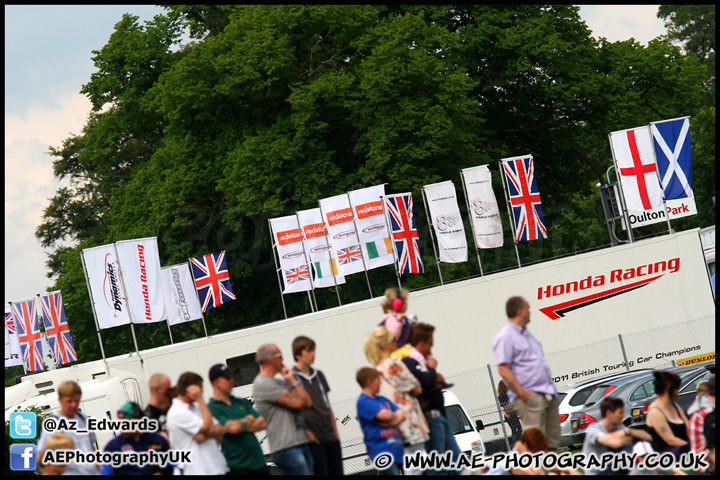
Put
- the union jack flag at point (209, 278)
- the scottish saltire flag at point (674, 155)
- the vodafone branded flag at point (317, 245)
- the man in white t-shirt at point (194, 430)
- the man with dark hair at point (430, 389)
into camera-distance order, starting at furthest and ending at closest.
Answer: the union jack flag at point (209, 278) < the vodafone branded flag at point (317, 245) < the scottish saltire flag at point (674, 155) < the man with dark hair at point (430, 389) < the man in white t-shirt at point (194, 430)

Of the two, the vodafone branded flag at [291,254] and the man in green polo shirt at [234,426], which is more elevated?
the vodafone branded flag at [291,254]

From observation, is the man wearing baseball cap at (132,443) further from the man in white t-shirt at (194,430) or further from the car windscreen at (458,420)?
the car windscreen at (458,420)

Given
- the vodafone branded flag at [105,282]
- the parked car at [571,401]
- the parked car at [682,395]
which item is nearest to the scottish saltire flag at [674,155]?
the parked car at [571,401]

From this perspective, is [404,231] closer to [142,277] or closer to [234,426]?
[142,277]

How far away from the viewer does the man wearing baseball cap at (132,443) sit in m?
8.25

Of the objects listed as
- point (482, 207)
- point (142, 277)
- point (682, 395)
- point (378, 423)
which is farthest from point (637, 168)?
point (378, 423)

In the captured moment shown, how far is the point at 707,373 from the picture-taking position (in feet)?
51.5

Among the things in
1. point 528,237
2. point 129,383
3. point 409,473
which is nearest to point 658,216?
point 528,237

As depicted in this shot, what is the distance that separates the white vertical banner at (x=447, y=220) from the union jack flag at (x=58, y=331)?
13.5 metres

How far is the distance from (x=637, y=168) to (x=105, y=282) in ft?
46.6

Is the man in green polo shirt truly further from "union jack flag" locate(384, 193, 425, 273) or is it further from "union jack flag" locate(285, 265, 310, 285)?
"union jack flag" locate(285, 265, 310, 285)

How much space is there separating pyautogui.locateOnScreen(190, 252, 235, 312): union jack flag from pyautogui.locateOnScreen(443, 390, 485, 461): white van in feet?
37.9

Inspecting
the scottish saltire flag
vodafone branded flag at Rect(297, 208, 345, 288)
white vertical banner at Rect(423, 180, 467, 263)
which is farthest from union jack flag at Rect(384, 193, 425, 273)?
the scottish saltire flag

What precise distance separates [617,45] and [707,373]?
1900 centimetres
